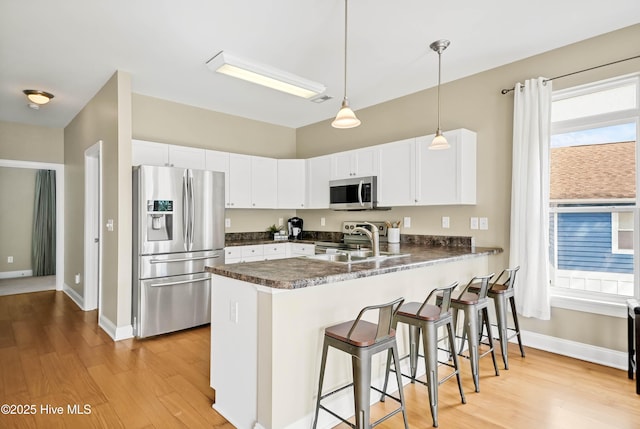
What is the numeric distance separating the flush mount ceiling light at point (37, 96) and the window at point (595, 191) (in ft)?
18.1

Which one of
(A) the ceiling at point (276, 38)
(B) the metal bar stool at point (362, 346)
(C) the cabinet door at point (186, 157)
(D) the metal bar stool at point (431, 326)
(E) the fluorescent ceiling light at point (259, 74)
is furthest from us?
(C) the cabinet door at point (186, 157)

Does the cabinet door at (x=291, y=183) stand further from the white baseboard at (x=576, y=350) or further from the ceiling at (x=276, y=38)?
the white baseboard at (x=576, y=350)

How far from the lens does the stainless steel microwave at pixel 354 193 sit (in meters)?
4.38

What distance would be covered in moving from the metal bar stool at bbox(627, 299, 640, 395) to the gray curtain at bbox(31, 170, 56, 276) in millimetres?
9106

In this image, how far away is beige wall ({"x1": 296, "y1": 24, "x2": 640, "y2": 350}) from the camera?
2988mm

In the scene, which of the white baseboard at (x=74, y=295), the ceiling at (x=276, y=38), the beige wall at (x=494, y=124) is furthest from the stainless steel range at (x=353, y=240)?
the white baseboard at (x=74, y=295)

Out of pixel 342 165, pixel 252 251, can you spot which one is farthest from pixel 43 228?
pixel 342 165

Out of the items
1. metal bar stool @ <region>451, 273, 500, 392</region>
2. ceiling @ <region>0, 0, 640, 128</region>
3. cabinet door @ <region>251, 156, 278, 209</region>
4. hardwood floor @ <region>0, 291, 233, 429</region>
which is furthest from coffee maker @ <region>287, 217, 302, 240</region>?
metal bar stool @ <region>451, 273, 500, 392</region>

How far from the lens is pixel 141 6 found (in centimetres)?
256

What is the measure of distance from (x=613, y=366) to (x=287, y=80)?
143 inches

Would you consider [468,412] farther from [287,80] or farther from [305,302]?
[287,80]

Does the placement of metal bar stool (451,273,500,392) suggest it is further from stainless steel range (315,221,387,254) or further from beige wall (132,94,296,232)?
beige wall (132,94,296,232)

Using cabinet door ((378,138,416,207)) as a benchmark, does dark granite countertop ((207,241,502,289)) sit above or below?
below

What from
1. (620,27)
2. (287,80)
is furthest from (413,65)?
(620,27)
